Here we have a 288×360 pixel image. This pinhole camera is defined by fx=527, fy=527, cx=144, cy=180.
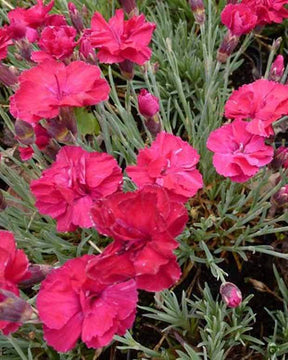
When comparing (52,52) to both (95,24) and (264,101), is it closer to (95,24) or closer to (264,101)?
(95,24)

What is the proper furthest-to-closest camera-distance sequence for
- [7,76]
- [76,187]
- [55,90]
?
[7,76], [55,90], [76,187]

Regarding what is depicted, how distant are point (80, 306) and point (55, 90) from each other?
1.29 ft

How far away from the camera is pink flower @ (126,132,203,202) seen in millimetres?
824

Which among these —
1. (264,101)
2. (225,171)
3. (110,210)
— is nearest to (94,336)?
(110,210)

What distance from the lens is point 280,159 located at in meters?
1.01

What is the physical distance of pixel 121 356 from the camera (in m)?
1.23

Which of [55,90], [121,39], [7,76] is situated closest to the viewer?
[55,90]

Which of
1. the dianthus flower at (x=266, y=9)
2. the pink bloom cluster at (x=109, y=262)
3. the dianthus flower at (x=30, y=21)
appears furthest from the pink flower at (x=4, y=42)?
the dianthus flower at (x=266, y=9)

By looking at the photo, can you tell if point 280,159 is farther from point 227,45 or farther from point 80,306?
point 80,306

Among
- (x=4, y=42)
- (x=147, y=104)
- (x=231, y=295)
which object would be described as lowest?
(x=231, y=295)

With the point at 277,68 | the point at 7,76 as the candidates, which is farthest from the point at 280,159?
the point at 7,76

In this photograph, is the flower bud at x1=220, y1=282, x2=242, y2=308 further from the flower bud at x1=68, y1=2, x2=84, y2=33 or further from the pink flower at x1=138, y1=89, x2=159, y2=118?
the flower bud at x1=68, y1=2, x2=84, y2=33

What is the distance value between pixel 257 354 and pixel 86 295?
62 cm

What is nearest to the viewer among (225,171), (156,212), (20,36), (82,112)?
(156,212)
